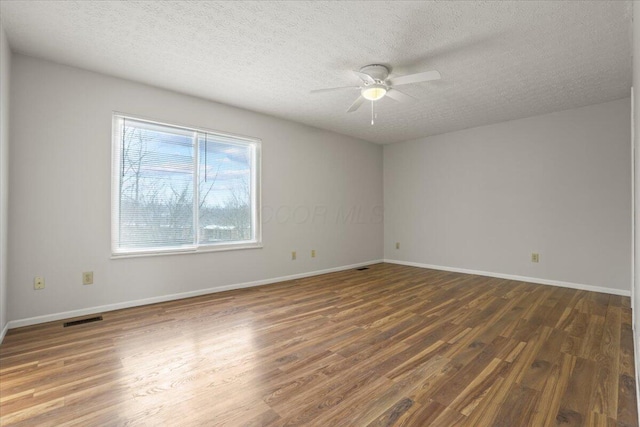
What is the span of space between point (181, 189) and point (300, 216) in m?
1.83

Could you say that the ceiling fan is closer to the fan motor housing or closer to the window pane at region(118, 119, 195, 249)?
the fan motor housing

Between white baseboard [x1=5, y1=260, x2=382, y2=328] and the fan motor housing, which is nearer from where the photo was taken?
white baseboard [x1=5, y1=260, x2=382, y2=328]

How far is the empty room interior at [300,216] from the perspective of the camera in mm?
1723

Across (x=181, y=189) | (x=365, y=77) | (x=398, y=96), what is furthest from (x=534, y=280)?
(x=181, y=189)

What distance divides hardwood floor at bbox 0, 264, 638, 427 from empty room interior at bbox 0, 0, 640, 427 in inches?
0.7

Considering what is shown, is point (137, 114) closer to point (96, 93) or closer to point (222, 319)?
point (96, 93)

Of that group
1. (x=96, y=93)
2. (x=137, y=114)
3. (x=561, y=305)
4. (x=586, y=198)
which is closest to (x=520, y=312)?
(x=561, y=305)

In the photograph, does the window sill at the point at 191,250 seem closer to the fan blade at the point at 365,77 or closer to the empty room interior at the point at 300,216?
the empty room interior at the point at 300,216

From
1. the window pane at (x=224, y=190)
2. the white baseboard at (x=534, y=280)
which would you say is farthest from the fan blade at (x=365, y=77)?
the white baseboard at (x=534, y=280)

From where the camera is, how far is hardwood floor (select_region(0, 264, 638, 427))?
1489 mm

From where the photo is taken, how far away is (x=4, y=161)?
242 cm

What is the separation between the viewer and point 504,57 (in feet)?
8.89

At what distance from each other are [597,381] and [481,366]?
62 cm

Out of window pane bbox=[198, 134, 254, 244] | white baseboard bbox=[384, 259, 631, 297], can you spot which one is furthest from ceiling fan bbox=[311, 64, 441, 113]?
white baseboard bbox=[384, 259, 631, 297]
